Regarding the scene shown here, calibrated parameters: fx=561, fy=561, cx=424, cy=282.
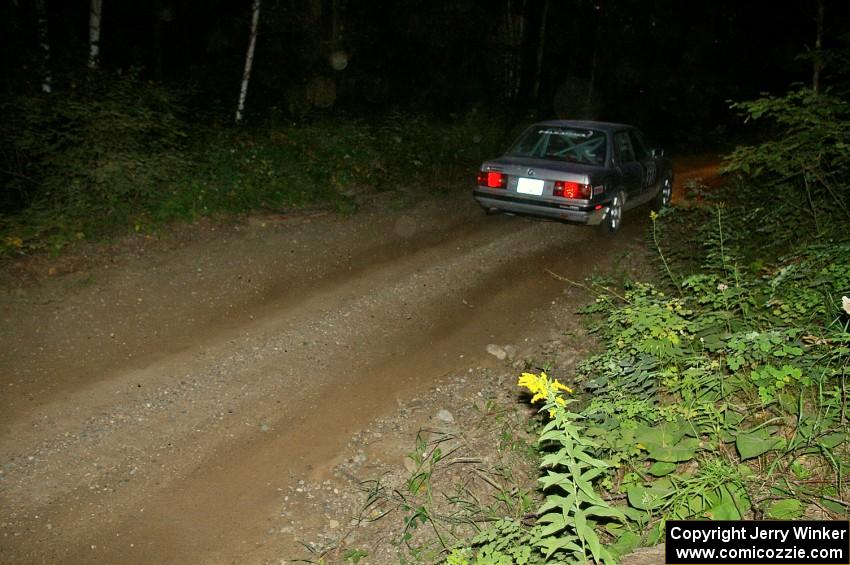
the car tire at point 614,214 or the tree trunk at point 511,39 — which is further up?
the tree trunk at point 511,39

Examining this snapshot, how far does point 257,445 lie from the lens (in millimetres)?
4492

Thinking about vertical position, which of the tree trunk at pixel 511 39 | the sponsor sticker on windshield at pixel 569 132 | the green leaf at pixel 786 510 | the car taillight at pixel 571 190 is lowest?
the green leaf at pixel 786 510

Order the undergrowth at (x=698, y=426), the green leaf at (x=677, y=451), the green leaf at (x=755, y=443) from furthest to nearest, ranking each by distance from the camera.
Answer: the green leaf at (x=677, y=451) → the green leaf at (x=755, y=443) → the undergrowth at (x=698, y=426)

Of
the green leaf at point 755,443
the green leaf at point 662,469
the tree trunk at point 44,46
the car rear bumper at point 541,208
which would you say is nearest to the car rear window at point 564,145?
the car rear bumper at point 541,208

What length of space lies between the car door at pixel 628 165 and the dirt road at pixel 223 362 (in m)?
0.87

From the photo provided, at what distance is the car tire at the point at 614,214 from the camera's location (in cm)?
905

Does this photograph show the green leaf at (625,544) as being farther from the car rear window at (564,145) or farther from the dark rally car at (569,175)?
the car rear window at (564,145)

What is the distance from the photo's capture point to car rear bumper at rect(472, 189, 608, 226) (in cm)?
834

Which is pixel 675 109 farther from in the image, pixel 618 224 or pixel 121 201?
pixel 121 201

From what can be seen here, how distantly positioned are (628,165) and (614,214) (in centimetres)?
90
